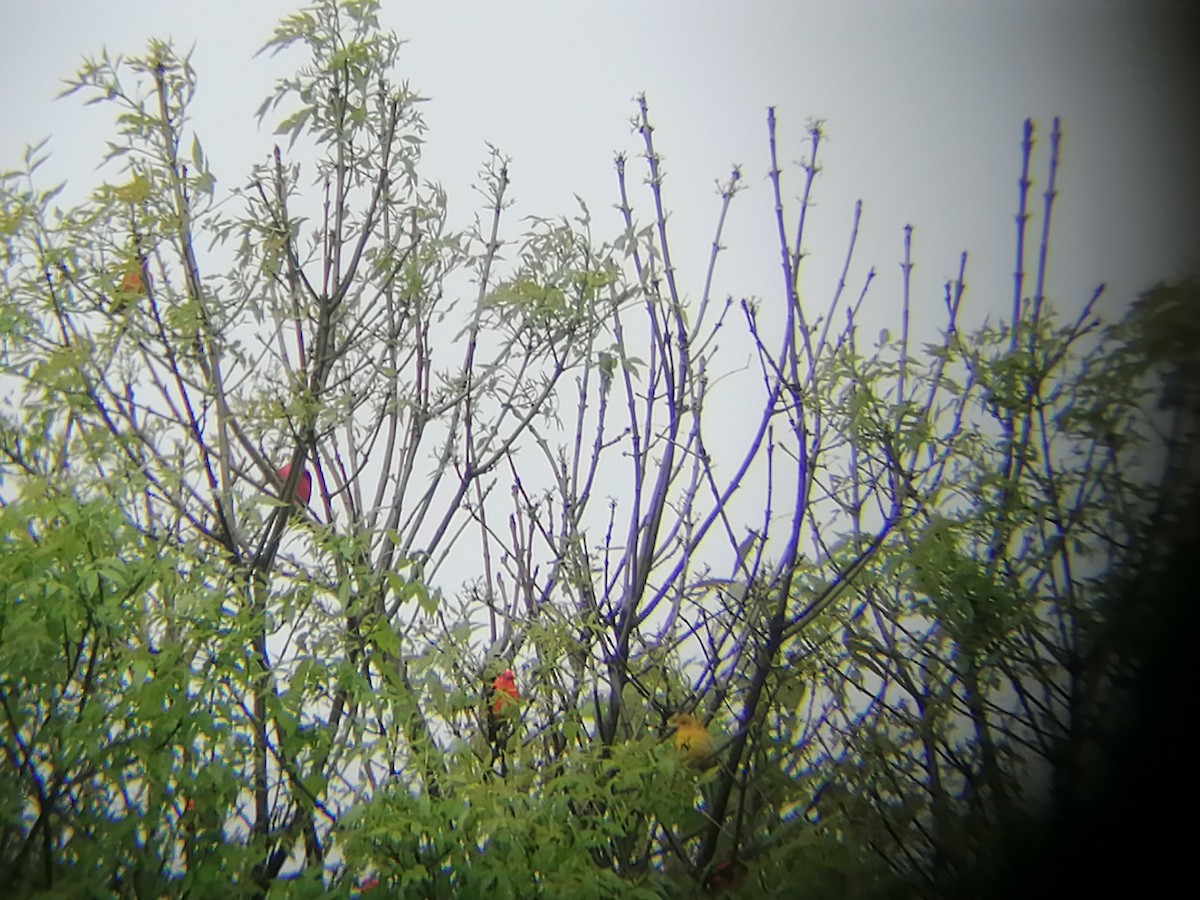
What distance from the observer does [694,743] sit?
894mm

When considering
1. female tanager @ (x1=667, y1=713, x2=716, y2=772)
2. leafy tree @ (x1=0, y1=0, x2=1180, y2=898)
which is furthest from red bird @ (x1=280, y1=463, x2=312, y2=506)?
female tanager @ (x1=667, y1=713, x2=716, y2=772)

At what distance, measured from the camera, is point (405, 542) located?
98 centimetres

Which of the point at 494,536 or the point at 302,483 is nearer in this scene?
the point at 302,483

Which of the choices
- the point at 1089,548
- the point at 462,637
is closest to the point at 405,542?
the point at 462,637

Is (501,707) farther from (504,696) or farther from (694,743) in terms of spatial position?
(694,743)

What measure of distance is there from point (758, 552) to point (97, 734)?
0.65m

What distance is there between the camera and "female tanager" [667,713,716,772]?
881 mm

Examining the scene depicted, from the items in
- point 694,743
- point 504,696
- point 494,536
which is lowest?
point 694,743

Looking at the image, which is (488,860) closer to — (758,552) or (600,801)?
(600,801)

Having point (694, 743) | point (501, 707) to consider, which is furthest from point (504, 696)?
point (694, 743)

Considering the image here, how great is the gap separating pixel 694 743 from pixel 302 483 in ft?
1.60

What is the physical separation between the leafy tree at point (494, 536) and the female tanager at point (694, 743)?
0.06 ft

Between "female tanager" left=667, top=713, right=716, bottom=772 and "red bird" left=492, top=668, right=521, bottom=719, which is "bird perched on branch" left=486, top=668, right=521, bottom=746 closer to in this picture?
"red bird" left=492, top=668, right=521, bottom=719

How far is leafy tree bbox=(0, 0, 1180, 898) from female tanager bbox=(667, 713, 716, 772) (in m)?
0.02
